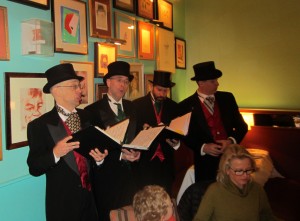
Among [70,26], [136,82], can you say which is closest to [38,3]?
[70,26]

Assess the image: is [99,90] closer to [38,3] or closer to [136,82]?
[136,82]

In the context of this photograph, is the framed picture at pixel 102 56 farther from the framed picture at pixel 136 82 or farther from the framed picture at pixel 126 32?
the framed picture at pixel 136 82

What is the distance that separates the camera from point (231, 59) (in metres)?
4.75

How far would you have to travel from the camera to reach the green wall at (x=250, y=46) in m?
4.30

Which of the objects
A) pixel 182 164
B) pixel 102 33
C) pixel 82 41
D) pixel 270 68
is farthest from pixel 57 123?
pixel 270 68

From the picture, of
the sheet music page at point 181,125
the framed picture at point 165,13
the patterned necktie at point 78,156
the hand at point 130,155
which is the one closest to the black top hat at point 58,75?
the patterned necktie at point 78,156

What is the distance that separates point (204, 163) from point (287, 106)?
203cm

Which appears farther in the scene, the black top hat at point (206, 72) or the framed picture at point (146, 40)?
the framed picture at point (146, 40)

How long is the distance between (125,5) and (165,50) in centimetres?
104

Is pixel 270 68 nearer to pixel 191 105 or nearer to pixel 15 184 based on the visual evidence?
pixel 191 105

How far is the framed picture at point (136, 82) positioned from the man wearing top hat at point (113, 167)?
97 cm

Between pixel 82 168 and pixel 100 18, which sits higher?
pixel 100 18

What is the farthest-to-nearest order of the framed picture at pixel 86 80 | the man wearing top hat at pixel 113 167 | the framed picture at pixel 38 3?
the framed picture at pixel 86 80
the man wearing top hat at pixel 113 167
the framed picture at pixel 38 3

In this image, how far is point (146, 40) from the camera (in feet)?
12.4
